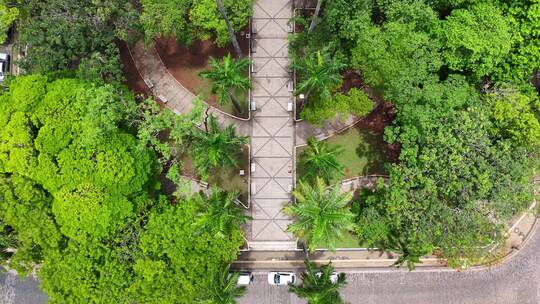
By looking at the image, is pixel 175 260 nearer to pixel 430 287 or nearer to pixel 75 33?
pixel 75 33

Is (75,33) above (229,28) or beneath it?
beneath

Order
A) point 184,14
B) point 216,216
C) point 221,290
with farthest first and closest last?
point 184,14
point 221,290
point 216,216

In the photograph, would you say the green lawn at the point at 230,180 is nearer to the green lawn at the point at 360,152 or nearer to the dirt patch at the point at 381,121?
the green lawn at the point at 360,152

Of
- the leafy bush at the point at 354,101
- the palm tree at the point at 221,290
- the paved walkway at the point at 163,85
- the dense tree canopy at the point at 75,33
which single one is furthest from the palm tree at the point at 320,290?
the dense tree canopy at the point at 75,33

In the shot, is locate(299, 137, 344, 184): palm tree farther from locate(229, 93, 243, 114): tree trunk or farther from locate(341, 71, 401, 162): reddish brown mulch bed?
locate(229, 93, 243, 114): tree trunk

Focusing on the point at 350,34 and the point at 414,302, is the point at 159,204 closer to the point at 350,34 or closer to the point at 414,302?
the point at 350,34

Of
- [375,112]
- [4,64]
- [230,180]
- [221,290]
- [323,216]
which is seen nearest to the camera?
[323,216]

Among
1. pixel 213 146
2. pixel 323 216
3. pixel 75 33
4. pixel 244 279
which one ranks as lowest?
pixel 244 279

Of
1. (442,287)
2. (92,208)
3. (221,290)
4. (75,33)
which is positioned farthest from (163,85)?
(442,287)

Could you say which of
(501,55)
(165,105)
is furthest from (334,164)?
(165,105)
